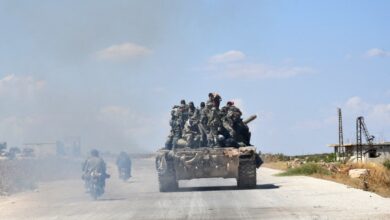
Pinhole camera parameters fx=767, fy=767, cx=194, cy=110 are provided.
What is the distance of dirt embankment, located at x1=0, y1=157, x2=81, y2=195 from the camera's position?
3356 cm

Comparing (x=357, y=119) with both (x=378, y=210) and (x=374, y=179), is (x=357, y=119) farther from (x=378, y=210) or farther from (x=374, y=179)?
(x=378, y=210)

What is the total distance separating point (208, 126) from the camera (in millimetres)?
27297

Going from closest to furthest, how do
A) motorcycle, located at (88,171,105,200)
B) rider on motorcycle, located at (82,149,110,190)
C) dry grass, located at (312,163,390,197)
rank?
1. motorcycle, located at (88,171,105,200)
2. dry grass, located at (312,163,390,197)
3. rider on motorcycle, located at (82,149,110,190)

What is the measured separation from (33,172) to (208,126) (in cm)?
1815

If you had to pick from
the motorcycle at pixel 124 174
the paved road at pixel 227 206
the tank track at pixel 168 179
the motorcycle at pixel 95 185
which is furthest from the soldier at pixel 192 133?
the motorcycle at pixel 124 174

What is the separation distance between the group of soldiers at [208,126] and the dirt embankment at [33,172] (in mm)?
7899

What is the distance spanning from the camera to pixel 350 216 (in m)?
15.6

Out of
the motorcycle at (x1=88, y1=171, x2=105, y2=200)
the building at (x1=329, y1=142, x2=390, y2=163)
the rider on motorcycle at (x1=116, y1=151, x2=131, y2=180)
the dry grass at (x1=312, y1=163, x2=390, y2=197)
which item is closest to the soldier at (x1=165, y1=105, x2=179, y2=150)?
the motorcycle at (x1=88, y1=171, x2=105, y2=200)

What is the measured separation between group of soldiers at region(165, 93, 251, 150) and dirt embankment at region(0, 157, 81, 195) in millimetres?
7899

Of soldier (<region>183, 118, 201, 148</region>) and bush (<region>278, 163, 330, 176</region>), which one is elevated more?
soldier (<region>183, 118, 201, 148</region>)

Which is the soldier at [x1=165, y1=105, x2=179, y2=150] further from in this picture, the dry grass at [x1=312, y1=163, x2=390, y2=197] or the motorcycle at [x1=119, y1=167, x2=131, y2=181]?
the motorcycle at [x1=119, y1=167, x2=131, y2=181]

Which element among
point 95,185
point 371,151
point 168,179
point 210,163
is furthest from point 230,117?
point 371,151

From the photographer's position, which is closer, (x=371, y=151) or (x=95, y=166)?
(x=95, y=166)

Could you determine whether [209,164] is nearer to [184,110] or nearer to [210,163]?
[210,163]
